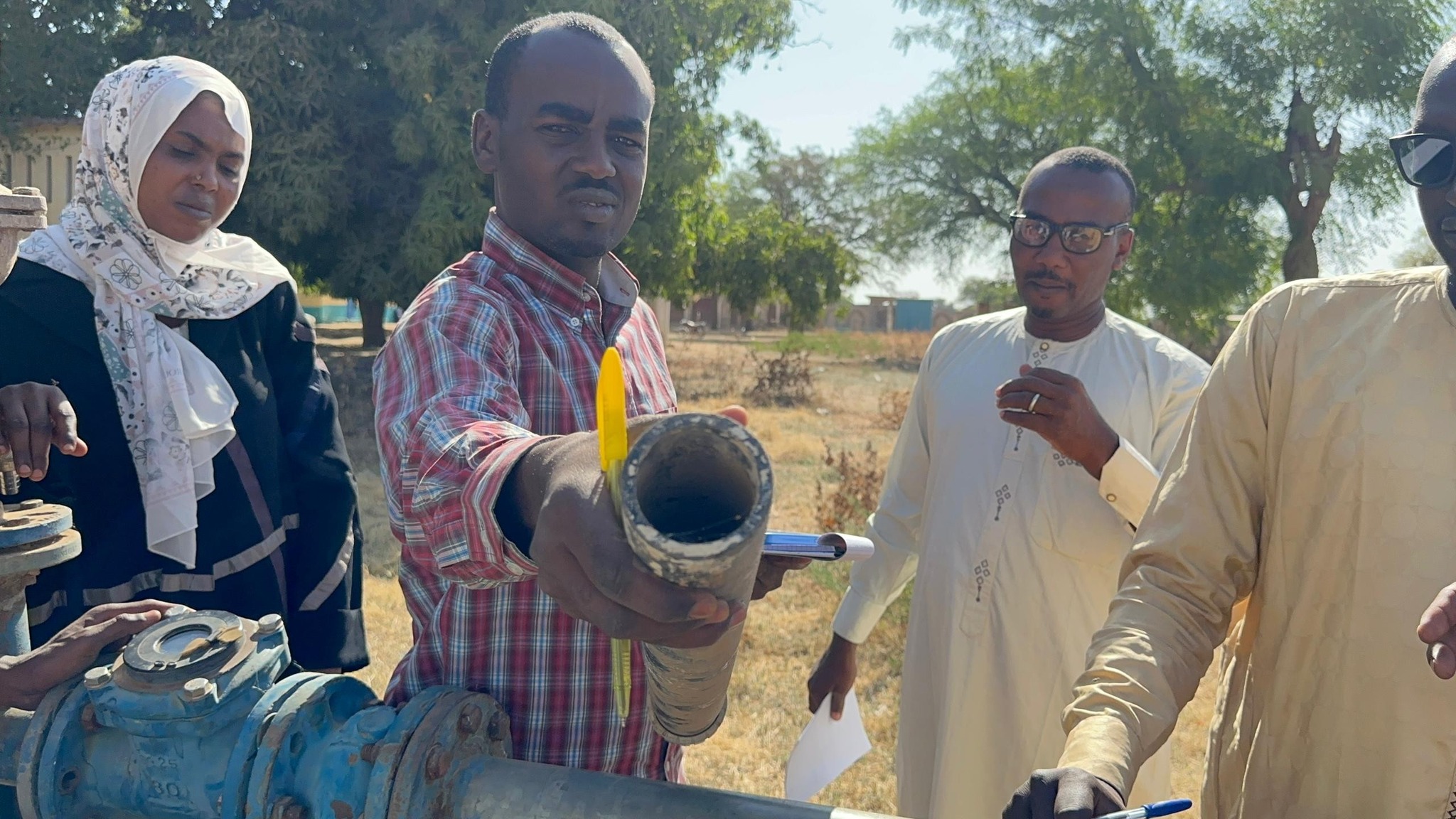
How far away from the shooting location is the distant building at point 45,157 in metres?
11.6

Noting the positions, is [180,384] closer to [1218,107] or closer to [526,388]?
[526,388]

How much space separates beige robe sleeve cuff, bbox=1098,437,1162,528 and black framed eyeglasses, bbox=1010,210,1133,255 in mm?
561

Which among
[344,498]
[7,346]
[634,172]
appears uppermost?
[634,172]

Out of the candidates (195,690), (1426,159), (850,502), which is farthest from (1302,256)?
(195,690)

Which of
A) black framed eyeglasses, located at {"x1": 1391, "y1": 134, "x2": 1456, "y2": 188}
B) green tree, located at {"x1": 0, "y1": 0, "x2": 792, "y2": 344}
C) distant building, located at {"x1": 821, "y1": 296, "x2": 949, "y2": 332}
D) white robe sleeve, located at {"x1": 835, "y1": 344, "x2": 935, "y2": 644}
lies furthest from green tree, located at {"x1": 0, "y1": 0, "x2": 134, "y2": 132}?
distant building, located at {"x1": 821, "y1": 296, "x2": 949, "y2": 332}

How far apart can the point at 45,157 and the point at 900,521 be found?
40.4ft

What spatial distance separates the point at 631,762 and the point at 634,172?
872 mm

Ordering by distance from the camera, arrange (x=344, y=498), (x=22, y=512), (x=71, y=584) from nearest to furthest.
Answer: (x=22, y=512), (x=71, y=584), (x=344, y=498)

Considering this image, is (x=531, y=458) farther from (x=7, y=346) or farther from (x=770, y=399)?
(x=770, y=399)

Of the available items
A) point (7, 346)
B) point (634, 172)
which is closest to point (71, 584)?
point (7, 346)

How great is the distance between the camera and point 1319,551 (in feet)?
5.36

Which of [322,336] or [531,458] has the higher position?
[531,458]

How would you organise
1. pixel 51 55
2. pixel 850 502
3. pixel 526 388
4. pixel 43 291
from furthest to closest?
pixel 51 55 → pixel 850 502 → pixel 43 291 → pixel 526 388

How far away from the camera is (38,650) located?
1263mm
